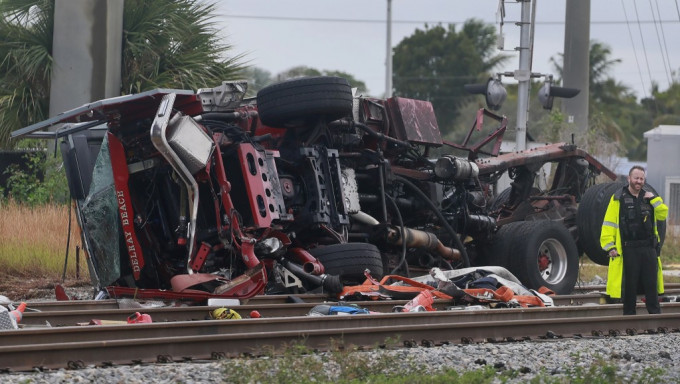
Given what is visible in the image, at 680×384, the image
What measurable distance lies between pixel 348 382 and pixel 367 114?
291 inches

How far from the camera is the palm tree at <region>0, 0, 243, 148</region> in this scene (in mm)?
21875

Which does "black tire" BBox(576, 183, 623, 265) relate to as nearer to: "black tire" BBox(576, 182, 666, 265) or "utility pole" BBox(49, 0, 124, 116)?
"black tire" BBox(576, 182, 666, 265)

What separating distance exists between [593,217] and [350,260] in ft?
13.1

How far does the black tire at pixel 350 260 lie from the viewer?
12.6 meters

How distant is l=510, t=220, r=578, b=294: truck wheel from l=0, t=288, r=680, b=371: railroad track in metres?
2.50

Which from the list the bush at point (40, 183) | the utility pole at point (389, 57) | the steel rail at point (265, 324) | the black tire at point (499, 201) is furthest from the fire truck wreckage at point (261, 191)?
the utility pole at point (389, 57)

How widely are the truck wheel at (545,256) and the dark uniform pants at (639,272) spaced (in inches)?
128

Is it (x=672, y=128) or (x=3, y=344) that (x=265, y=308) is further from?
(x=672, y=128)

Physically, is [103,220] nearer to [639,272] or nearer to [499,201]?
[639,272]

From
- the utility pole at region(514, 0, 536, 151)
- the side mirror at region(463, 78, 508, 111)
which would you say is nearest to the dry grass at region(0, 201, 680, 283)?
the side mirror at region(463, 78, 508, 111)

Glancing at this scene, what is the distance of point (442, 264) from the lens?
14.9 m

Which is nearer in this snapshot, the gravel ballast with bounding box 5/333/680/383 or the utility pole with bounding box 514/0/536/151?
the gravel ballast with bounding box 5/333/680/383

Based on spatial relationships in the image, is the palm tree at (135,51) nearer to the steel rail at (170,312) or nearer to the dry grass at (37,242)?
the dry grass at (37,242)

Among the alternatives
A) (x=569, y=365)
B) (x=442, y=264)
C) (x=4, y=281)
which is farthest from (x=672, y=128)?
(x=569, y=365)
